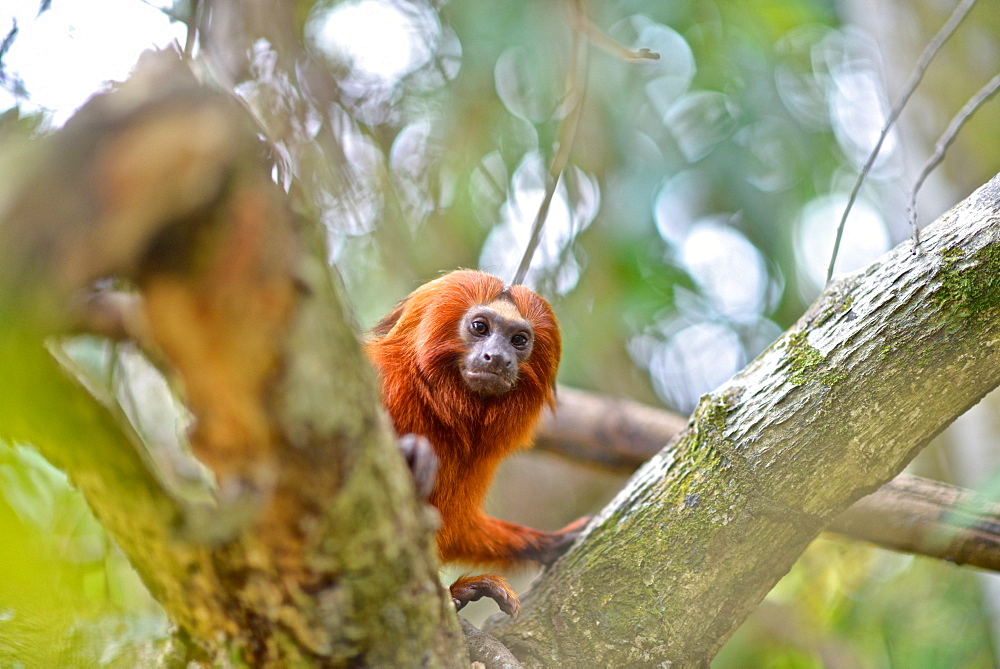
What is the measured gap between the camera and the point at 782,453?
2.30 meters

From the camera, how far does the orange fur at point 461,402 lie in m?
2.96

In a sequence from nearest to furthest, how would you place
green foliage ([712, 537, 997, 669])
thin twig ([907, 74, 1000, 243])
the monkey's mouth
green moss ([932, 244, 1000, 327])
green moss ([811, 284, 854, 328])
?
green moss ([932, 244, 1000, 327])
thin twig ([907, 74, 1000, 243])
green moss ([811, 284, 854, 328])
the monkey's mouth
green foliage ([712, 537, 997, 669])

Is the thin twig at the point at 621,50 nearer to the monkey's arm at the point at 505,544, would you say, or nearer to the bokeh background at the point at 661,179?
the bokeh background at the point at 661,179

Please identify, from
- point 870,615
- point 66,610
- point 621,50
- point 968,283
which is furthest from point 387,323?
point 870,615

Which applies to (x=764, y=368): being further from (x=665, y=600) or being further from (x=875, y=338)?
(x=665, y=600)

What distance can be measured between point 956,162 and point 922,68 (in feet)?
12.3

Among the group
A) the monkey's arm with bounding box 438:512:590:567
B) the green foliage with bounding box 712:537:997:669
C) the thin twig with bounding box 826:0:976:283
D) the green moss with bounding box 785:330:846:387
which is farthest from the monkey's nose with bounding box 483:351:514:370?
the green foliage with bounding box 712:537:997:669

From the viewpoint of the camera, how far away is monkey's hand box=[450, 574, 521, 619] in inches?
108

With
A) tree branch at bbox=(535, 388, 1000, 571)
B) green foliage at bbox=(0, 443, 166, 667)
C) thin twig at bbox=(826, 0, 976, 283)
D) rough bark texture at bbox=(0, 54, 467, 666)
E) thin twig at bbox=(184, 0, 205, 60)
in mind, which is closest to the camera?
rough bark texture at bbox=(0, 54, 467, 666)

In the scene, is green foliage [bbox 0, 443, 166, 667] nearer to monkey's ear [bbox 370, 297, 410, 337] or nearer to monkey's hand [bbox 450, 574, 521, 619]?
monkey's hand [bbox 450, 574, 521, 619]

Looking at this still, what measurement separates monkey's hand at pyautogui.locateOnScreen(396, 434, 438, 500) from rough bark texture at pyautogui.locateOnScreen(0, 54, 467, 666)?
246mm

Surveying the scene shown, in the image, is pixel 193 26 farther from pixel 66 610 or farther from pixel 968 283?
pixel 968 283

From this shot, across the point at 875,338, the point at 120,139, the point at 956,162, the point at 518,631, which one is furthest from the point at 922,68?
the point at 956,162

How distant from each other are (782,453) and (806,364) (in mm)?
279
